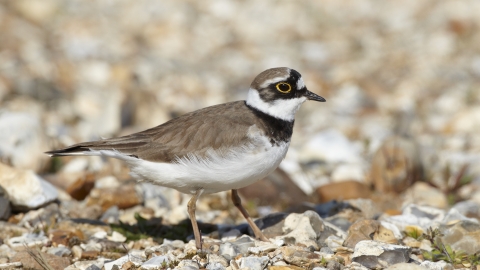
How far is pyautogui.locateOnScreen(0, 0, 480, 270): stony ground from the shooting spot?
5445mm

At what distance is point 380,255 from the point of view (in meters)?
4.82

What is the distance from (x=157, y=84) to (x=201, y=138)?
722cm

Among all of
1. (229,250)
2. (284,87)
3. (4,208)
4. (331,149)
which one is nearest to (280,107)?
(284,87)

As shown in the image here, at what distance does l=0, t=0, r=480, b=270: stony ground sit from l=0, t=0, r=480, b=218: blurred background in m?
0.04

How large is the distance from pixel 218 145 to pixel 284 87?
2.85 ft

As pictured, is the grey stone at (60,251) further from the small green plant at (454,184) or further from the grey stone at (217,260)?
the small green plant at (454,184)

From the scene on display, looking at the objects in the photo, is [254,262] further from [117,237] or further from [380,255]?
[117,237]

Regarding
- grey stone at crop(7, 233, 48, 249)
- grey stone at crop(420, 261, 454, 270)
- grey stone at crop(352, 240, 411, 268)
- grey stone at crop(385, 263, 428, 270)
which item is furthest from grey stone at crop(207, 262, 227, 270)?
grey stone at crop(7, 233, 48, 249)

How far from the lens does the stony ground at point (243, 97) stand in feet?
17.9

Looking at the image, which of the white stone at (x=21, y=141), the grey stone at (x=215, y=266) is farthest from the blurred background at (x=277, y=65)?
the grey stone at (x=215, y=266)

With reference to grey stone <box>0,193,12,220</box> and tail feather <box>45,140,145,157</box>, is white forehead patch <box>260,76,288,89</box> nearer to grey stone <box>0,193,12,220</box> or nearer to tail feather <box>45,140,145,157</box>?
tail feather <box>45,140,145,157</box>

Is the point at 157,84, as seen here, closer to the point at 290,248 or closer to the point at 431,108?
the point at 431,108

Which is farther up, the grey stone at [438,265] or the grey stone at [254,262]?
the grey stone at [254,262]

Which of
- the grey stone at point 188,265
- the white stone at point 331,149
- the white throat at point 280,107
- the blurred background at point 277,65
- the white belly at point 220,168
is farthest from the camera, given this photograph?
the white stone at point 331,149
